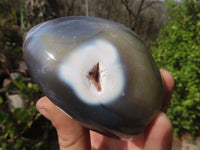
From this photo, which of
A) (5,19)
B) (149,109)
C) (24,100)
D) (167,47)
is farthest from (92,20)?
(5,19)

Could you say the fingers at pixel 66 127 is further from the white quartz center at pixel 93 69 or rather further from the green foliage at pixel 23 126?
the green foliage at pixel 23 126

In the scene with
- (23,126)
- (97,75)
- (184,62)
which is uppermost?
(97,75)

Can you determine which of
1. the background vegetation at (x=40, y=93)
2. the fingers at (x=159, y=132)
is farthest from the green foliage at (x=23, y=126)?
the fingers at (x=159, y=132)

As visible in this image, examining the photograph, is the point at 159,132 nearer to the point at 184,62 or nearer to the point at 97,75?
the point at 97,75

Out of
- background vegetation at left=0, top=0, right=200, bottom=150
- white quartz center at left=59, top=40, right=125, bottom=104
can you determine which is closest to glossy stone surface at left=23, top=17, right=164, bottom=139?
white quartz center at left=59, top=40, right=125, bottom=104

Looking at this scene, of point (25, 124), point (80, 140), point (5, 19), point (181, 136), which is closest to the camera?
point (80, 140)

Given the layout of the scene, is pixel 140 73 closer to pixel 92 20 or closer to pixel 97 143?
pixel 92 20

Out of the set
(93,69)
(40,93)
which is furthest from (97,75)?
(40,93)

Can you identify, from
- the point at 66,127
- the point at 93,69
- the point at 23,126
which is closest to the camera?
the point at 93,69
